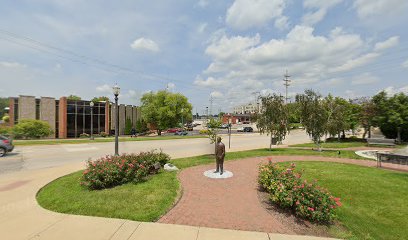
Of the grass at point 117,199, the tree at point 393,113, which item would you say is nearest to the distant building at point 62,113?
the grass at point 117,199

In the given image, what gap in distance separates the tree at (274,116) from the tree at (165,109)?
35169mm

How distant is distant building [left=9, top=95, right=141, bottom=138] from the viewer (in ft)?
121

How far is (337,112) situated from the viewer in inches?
799

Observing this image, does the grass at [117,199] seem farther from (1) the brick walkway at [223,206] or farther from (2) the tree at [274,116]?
(2) the tree at [274,116]

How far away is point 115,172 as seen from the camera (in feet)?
27.7

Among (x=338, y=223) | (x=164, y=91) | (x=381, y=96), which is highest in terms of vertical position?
(x=164, y=91)

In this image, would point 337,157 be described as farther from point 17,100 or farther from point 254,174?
point 17,100

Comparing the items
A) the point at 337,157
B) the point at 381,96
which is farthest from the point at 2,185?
the point at 381,96

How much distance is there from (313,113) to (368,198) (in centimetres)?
1114

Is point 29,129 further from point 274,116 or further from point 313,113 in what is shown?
point 313,113

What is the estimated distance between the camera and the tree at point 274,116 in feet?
57.4

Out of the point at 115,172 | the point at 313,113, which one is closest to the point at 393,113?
the point at 313,113

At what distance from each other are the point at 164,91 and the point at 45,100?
962 inches

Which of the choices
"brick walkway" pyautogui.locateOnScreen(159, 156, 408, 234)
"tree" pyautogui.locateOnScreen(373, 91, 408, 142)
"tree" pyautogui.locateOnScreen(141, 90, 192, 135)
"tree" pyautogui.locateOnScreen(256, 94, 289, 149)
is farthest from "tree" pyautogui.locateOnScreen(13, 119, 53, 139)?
"tree" pyautogui.locateOnScreen(373, 91, 408, 142)
